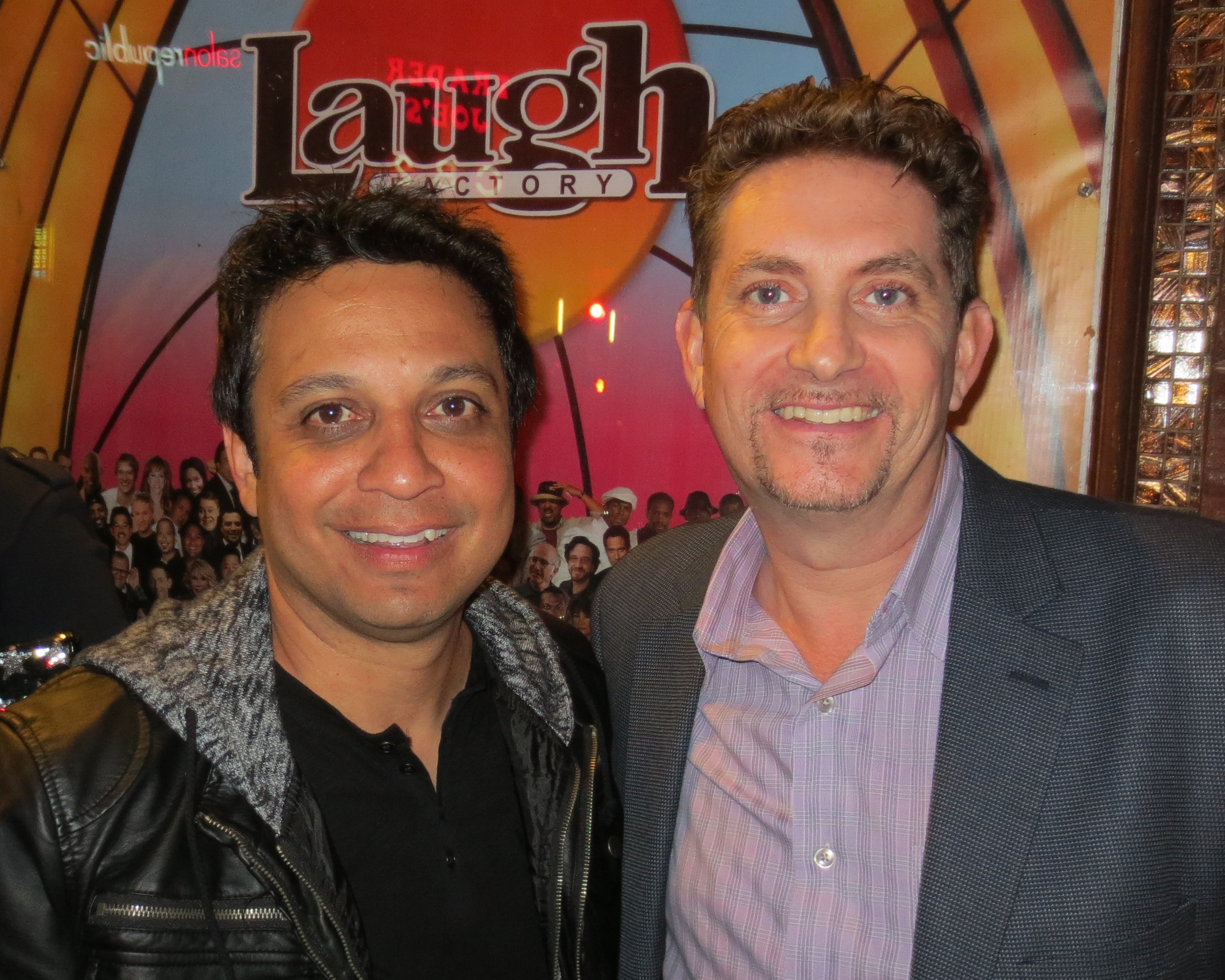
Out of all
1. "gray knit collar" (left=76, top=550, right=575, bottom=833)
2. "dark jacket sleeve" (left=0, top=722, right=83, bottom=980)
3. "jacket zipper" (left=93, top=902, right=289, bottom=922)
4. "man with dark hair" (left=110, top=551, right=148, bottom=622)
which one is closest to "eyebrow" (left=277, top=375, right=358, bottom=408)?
"gray knit collar" (left=76, top=550, right=575, bottom=833)

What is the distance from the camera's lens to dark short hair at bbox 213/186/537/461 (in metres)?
1.39

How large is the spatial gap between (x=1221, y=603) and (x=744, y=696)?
68 centimetres

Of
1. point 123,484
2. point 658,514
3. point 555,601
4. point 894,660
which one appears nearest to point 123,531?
point 123,484

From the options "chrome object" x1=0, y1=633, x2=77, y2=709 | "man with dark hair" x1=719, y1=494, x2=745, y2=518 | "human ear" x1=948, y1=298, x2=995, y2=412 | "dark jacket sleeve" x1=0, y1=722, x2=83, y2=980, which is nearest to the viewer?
"dark jacket sleeve" x1=0, y1=722, x2=83, y2=980

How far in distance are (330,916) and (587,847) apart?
40 cm

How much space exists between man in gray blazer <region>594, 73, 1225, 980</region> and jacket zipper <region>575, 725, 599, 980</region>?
0.08 meters

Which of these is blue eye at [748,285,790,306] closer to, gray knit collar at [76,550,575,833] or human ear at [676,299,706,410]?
human ear at [676,299,706,410]

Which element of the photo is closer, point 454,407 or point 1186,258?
point 454,407

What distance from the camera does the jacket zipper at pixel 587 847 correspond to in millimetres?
1384

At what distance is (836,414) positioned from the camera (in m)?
1.34

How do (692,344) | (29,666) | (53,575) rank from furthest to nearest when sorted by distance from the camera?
(53,575) < (692,344) < (29,666)

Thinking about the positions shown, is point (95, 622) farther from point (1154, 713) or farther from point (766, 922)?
point (1154, 713)

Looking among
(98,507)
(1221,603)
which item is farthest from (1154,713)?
(98,507)

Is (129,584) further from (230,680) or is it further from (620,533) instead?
(230,680)
